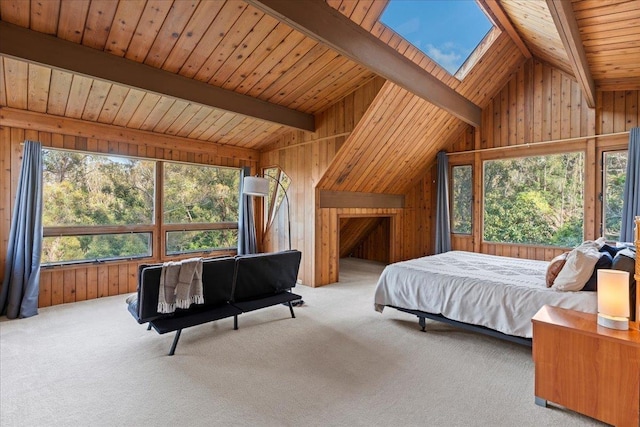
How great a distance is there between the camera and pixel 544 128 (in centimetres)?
505

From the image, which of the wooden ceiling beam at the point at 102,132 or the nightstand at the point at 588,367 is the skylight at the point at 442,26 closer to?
the nightstand at the point at 588,367

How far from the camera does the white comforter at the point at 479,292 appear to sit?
2.63m

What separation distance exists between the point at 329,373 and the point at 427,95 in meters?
3.39

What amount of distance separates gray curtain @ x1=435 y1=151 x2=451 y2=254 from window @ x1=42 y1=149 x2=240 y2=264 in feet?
13.3

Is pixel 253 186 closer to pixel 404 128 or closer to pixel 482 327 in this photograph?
pixel 404 128

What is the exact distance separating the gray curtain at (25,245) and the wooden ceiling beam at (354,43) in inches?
148

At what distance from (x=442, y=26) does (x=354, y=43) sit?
152 cm

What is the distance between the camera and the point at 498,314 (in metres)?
2.78

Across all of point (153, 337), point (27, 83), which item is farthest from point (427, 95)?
point (27, 83)

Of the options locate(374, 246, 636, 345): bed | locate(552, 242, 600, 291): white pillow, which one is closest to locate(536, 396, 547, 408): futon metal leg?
locate(374, 246, 636, 345): bed

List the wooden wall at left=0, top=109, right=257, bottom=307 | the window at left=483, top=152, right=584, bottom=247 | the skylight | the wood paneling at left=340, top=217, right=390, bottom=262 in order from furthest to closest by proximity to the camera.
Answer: the wood paneling at left=340, top=217, right=390, bottom=262, the window at left=483, top=152, right=584, bottom=247, the wooden wall at left=0, top=109, right=257, bottom=307, the skylight

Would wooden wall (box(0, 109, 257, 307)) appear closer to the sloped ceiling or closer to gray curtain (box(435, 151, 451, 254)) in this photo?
the sloped ceiling

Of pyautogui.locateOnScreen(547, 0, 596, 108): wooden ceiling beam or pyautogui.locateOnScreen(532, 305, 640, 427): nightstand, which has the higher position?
pyautogui.locateOnScreen(547, 0, 596, 108): wooden ceiling beam

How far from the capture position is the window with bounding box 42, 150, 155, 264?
13.9 feet
